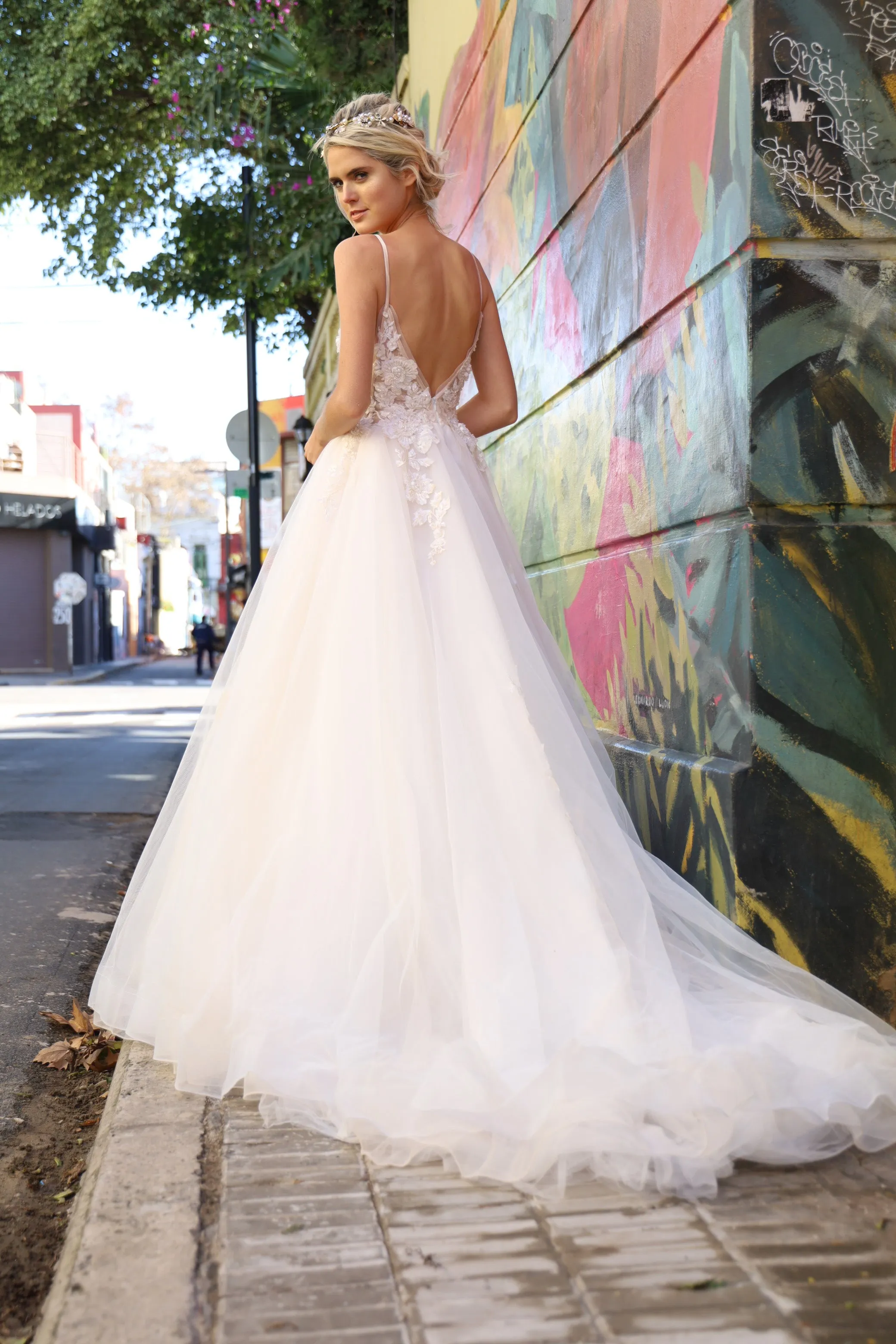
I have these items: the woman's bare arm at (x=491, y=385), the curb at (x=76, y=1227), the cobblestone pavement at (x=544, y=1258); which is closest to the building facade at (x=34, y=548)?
the woman's bare arm at (x=491, y=385)

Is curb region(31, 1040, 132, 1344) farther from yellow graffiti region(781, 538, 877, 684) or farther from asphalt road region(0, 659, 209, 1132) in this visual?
yellow graffiti region(781, 538, 877, 684)

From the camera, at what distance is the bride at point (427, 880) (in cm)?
236

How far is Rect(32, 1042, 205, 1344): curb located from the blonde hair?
2332mm

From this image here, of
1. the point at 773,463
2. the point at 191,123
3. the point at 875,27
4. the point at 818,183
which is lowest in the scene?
the point at 773,463

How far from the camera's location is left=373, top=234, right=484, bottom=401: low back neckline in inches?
124

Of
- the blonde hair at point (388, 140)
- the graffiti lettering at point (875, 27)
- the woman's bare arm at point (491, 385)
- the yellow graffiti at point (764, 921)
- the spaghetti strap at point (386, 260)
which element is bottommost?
the yellow graffiti at point (764, 921)

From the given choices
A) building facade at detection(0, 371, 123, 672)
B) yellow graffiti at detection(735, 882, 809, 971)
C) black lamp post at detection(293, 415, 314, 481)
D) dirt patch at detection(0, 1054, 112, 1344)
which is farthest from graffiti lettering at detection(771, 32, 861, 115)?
building facade at detection(0, 371, 123, 672)

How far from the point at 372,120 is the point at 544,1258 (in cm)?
272

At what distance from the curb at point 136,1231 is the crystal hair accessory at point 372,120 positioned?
7.98 feet

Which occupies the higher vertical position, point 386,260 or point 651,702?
point 386,260

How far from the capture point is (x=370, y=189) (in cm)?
328

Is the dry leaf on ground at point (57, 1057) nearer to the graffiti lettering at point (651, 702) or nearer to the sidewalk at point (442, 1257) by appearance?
the sidewalk at point (442, 1257)

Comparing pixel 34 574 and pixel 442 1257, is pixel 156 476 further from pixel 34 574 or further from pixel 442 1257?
pixel 442 1257

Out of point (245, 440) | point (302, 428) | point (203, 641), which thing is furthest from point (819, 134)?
point (203, 641)
